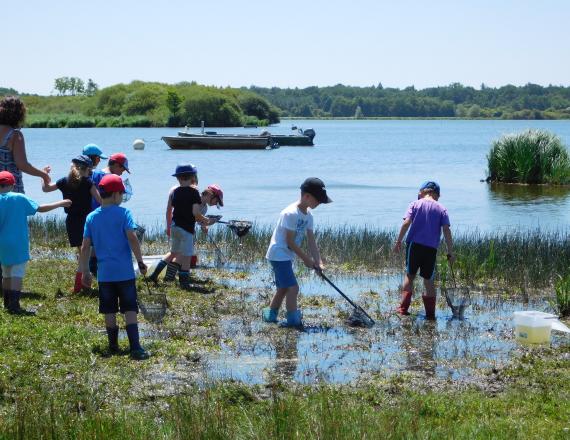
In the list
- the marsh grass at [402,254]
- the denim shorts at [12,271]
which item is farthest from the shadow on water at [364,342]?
the denim shorts at [12,271]

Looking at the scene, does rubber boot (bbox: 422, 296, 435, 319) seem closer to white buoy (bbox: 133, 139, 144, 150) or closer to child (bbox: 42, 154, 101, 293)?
child (bbox: 42, 154, 101, 293)

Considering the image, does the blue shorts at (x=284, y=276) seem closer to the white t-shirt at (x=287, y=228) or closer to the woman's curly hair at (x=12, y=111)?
the white t-shirt at (x=287, y=228)

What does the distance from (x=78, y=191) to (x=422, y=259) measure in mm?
4266

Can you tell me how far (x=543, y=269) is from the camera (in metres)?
14.7

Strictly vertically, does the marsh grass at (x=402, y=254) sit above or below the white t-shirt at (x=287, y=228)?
below

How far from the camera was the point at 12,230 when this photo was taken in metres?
10.5

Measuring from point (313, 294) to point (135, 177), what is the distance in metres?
30.7

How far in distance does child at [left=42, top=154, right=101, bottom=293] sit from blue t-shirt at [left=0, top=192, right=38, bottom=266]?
39.3 inches

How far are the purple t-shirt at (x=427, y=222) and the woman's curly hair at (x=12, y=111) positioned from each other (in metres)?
4.70

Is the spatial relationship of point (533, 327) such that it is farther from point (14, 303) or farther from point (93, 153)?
point (93, 153)

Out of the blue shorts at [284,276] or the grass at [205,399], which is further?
the blue shorts at [284,276]

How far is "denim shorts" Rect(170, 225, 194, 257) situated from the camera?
13125 millimetres

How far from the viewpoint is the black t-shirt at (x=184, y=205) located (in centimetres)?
1312

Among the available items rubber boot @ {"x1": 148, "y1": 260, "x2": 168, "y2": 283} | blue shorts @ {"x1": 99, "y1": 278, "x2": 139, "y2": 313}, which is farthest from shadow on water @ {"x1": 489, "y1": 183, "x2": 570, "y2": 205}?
blue shorts @ {"x1": 99, "y1": 278, "x2": 139, "y2": 313}
